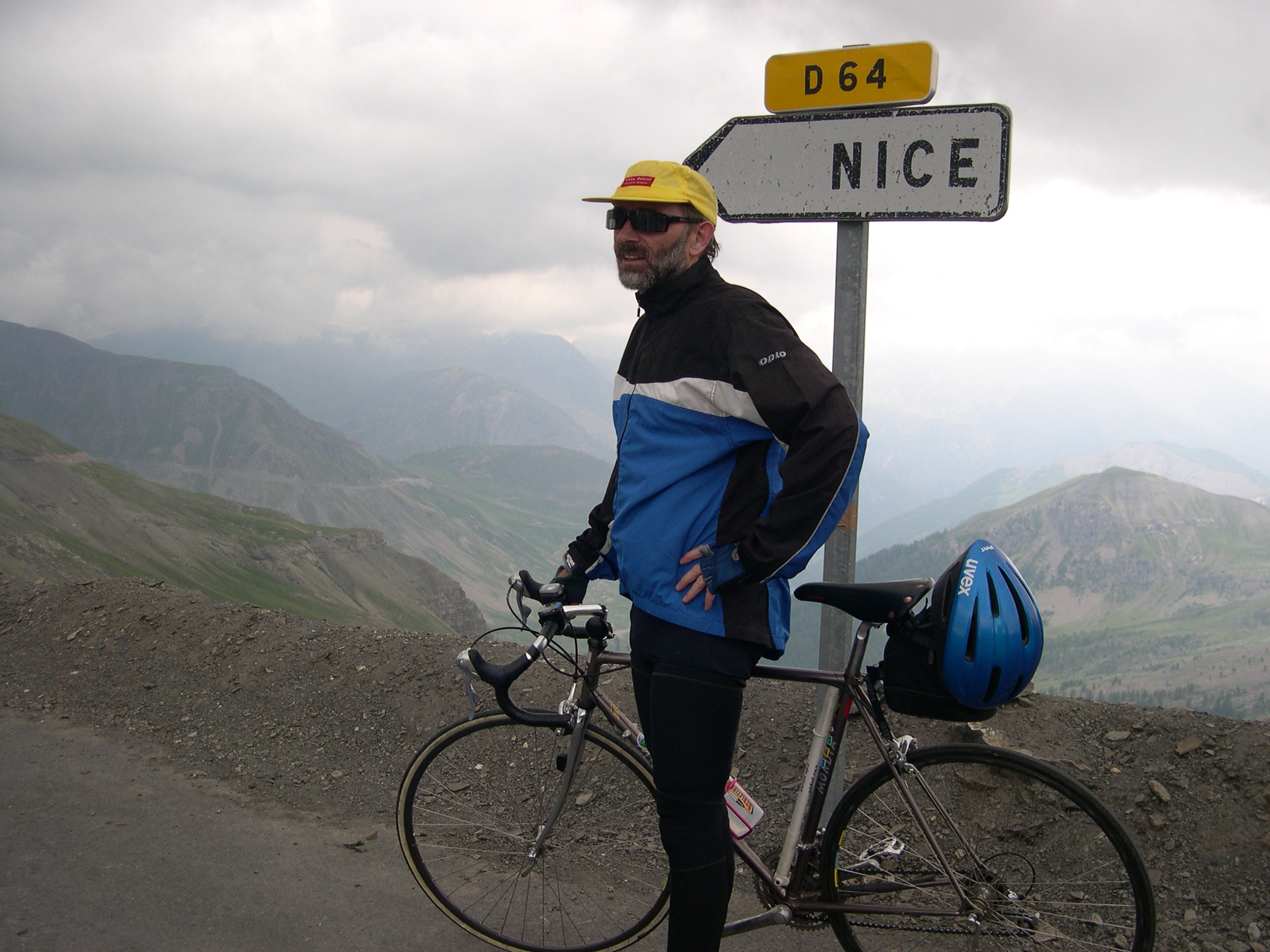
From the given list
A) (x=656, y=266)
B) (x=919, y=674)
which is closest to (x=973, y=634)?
(x=919, y=674)

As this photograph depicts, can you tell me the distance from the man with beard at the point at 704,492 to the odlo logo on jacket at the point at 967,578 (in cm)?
46

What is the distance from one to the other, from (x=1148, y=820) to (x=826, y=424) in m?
3.28

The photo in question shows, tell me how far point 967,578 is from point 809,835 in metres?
1.20

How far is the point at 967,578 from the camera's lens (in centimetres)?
290

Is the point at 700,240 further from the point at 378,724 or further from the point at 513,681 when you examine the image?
the point at 378,724

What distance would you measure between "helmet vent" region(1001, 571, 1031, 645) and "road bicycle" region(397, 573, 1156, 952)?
0.93 feet

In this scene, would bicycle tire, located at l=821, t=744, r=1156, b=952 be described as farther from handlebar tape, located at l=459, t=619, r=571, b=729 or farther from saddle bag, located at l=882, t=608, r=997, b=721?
handlebar tape, located at l=459, t=619, r=571, b=729

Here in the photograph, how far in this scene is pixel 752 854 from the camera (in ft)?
11.2

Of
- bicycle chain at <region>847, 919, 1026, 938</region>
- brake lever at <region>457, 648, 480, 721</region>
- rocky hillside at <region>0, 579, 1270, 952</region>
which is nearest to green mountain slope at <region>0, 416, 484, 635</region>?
rocky hillside at <region>0, 579, 1270, 952</region>

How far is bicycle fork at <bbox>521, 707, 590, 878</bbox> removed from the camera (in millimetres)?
3566

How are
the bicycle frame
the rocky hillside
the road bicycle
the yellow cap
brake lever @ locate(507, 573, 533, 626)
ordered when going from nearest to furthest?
the yellow cap → the road bicycle → the bicycle frame → brake lever @ locate(507, 573, 533, 626) → the rocky hillside

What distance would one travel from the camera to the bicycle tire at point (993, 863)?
3004mm

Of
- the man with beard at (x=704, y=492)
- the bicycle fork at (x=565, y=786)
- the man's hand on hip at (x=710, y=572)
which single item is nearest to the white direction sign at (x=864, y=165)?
the man with beard at (x=704, y=492)

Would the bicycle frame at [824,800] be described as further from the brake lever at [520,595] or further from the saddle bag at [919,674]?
the brake lever at [520,595]
